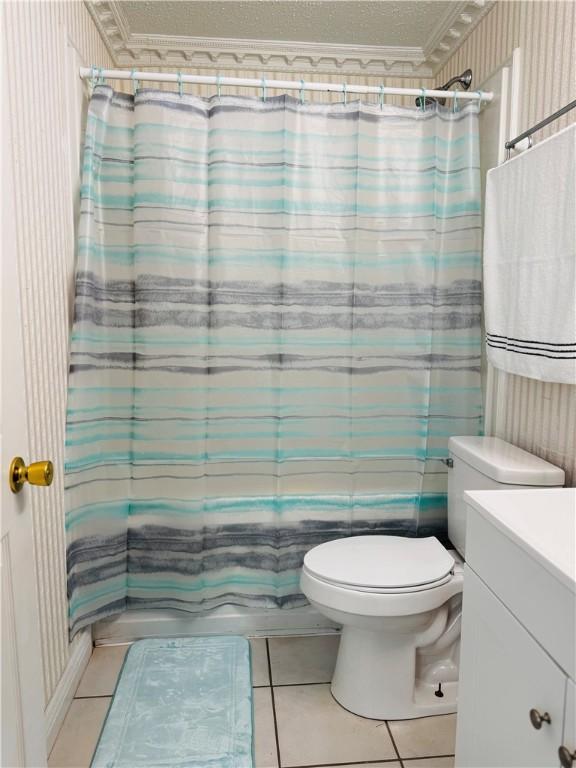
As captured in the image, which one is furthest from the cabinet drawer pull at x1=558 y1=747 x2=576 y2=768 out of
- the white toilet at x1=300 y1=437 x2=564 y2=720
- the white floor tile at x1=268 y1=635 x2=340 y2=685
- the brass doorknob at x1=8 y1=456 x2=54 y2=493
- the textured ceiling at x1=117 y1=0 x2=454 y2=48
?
the textured ceiling at x1=117 y1=0 x2=454 y2=48

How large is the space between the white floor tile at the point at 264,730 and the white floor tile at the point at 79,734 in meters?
0.47

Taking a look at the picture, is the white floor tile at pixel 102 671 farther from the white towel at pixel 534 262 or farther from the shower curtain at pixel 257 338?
the white towel at pixel 534 262

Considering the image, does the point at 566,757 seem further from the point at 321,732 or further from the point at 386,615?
the point at 321,732

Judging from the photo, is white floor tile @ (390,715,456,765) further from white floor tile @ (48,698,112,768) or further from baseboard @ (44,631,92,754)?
baseboard @ (44,631,92,754)

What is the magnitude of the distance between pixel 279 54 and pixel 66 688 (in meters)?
2.53

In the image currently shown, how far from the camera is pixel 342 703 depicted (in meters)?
1.87

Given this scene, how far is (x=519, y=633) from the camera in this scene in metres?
1.04

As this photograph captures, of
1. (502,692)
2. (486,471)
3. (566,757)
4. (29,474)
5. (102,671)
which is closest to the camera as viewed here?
(566,757)

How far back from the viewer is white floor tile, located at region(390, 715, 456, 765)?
1.69 metres

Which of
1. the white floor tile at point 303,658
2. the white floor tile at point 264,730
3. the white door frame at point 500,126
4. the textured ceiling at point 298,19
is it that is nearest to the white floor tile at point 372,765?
the white floor tile at point 264,730

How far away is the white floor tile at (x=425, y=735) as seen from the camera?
5.53 ft

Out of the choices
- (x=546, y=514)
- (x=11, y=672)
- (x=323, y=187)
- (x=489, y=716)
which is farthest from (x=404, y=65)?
(x=11, y=672)

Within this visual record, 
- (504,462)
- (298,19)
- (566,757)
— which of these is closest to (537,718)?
A: (566,757)

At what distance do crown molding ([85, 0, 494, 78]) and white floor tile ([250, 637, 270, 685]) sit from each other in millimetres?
2378
